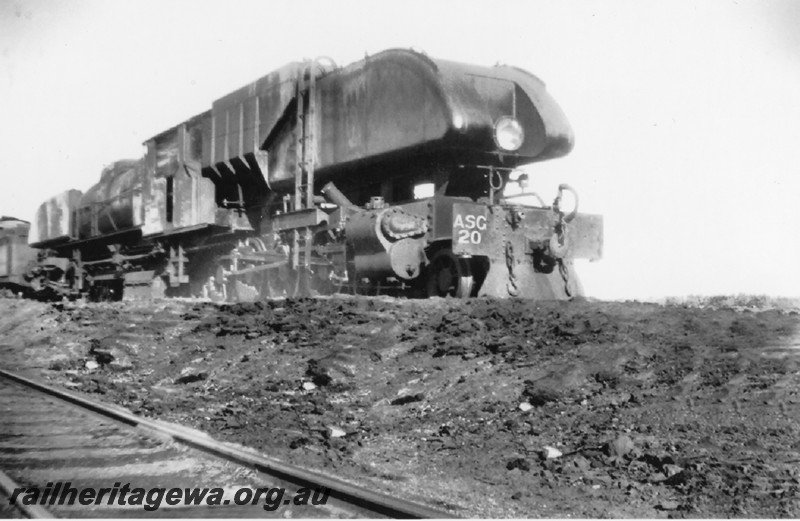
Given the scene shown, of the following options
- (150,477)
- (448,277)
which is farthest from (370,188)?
(150,477)

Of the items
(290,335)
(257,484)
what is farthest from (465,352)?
(257,484)

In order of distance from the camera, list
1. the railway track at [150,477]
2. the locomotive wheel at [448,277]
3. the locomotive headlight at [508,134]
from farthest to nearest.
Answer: the locomotive headlight at [508,134], the locomotive wheel at [448,277], the railway track at [150,477]

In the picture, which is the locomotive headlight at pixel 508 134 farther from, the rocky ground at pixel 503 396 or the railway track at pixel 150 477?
the railway track at pixel 150 477

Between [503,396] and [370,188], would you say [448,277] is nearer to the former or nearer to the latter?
[370,188]

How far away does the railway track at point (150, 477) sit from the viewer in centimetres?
336

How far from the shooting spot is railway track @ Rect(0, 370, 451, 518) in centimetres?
336

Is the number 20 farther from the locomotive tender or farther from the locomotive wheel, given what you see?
the locomotive wheel

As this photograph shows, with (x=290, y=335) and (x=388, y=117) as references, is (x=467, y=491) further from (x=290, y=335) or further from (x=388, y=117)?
(x=388, y=117)

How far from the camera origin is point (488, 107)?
9.34 meters

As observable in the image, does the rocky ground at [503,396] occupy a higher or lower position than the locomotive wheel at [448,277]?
lower

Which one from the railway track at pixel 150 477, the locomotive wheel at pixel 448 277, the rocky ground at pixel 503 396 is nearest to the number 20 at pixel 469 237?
the locomotive wheel at pixel 448 277

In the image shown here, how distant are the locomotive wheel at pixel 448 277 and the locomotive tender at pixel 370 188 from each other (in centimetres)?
2

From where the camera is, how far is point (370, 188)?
10609mm

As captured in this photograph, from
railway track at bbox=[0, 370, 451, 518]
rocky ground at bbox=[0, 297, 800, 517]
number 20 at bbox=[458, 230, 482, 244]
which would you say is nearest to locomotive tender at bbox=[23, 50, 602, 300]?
number 20 at bbox=[458, 230, 482, 244]
